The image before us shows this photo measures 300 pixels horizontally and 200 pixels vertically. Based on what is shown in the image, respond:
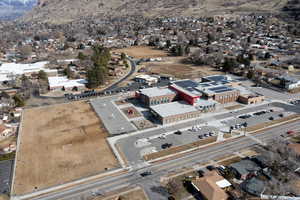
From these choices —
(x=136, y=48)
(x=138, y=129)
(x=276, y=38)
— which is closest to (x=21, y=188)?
(x=138, y=129)

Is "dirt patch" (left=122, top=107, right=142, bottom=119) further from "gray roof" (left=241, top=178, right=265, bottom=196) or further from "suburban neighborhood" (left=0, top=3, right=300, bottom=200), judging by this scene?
"gray roof" (left=241, top=178, right=265, bottom=196)

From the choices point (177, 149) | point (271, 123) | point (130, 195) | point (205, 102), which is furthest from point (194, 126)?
point (130, 195)

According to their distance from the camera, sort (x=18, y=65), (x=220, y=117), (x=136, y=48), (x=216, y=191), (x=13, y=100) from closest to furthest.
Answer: (x=216, y=191) < (x=220, y=117) < (x=13, y=100) < (x=18, y=65) < (x=136, y=48)

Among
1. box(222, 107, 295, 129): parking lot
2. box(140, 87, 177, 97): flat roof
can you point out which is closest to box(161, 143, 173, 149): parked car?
box(222, 107, 295, 129): parking lot

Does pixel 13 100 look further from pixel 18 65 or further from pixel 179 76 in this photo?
pixel 179 76

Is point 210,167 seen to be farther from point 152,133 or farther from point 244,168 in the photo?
point 152,133

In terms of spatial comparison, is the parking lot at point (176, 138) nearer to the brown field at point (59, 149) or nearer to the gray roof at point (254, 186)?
the brown field at point (59, 149)
